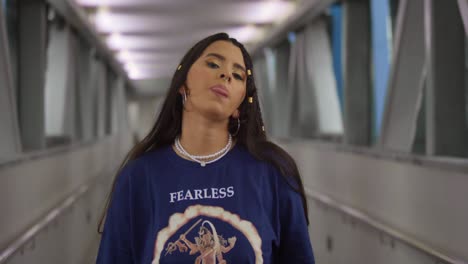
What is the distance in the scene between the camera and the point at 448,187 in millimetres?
3777

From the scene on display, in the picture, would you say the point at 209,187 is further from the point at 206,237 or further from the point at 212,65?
the point at 212,65

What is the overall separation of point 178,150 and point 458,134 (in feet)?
10.7

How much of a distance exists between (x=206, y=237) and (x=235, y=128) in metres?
0.51

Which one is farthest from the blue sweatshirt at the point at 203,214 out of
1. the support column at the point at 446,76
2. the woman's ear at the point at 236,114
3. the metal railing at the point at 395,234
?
the support column at the point at 446,76

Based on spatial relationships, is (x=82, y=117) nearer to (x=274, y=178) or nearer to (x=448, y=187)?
(x=448, y=187)

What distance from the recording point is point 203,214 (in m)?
1.76

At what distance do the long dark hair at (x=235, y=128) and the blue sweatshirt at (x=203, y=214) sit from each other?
4cm

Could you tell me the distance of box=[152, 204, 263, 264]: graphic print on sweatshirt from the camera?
1.72 meters

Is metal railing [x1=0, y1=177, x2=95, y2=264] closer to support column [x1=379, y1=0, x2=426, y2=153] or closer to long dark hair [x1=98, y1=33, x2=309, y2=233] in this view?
long dark hair [x1=98, y1=33, x2=309, y2=233]

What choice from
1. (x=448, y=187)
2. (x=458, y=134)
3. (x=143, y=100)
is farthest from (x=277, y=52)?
(x=143, y=100)

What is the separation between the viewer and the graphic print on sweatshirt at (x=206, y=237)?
1719 millimetres

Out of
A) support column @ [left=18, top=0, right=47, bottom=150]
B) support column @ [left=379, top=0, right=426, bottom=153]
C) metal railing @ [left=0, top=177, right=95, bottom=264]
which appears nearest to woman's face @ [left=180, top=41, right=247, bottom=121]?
metal railing @ [left=0, top=177, right=95, bottom=264]

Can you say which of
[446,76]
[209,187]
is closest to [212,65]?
[209,187]

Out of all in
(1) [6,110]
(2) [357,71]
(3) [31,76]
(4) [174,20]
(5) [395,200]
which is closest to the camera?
(5) [395,200]
